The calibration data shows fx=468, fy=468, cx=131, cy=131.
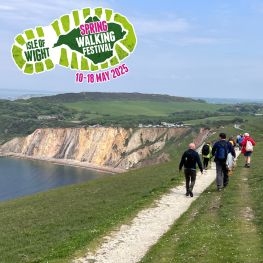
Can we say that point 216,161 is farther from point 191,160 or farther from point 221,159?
point 191,160

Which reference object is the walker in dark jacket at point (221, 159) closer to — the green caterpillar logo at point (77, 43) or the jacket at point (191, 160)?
the jacket at point (191, 160)

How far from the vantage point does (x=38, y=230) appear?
2403 cm

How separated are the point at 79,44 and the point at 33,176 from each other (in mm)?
126098

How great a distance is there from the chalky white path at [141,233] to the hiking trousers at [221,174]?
1.24m

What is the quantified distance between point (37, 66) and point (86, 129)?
162388mm

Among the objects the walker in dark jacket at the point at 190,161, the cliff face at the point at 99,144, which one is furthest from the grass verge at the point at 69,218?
the cliff face at the point at 99,144

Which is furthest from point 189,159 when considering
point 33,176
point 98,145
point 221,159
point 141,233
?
point 98,145

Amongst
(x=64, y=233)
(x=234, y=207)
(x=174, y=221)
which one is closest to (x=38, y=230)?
(x=64, y=233)

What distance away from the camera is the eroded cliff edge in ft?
481

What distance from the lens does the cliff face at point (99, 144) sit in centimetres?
14712

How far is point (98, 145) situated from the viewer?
547 feet

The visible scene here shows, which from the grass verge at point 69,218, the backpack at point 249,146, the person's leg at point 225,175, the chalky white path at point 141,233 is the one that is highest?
the backpack at point 249,146

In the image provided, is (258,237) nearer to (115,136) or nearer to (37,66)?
(37,66)

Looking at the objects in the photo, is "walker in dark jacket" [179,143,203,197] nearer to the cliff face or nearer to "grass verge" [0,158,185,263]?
"grass verge" [0,158,185,263]
